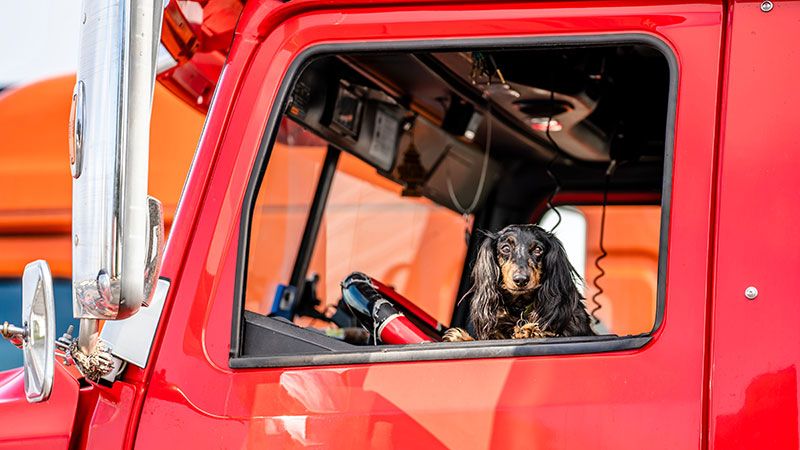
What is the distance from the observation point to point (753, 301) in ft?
6.27

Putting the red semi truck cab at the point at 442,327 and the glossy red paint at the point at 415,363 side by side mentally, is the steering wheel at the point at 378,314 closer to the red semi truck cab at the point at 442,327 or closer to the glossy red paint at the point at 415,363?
the red semi truck cab at the point at 442,327

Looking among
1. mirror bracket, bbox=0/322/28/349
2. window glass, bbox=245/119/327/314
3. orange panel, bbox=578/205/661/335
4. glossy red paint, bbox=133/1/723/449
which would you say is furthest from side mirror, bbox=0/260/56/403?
orange panel, bbox=578/205/661/335

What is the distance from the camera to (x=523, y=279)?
7.48 ft

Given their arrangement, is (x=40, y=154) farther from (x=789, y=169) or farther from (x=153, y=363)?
(x=789, y=169)

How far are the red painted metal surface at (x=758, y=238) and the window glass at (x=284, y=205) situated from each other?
1.80m

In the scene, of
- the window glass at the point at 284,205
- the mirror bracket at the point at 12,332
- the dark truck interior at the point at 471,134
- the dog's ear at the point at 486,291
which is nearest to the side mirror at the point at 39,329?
the mirror bracket at the point at 12,332

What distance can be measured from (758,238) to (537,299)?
48 cm

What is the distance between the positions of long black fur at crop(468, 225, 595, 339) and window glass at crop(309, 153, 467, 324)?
1342 mm

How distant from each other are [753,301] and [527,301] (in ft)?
1.67

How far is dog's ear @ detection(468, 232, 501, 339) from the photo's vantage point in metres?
2.29

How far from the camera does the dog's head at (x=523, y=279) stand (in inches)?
89.2

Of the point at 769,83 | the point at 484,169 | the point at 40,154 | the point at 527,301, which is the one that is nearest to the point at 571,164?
the point at 484,169

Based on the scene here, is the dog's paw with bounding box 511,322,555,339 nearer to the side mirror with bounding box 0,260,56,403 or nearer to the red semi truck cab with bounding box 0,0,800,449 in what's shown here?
the red semi truck cab with bounding box 0,0,800,449

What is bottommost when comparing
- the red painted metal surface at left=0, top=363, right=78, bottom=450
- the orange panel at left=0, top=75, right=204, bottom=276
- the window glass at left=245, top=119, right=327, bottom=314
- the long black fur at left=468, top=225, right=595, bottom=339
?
the red painted metal surface at left=0, top=363, right=78, bottom=450
